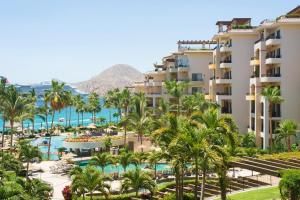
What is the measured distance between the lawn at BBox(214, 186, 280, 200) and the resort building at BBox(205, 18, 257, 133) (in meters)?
34.0

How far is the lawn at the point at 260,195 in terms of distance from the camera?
33062 mm

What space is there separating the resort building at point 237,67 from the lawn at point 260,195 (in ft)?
111

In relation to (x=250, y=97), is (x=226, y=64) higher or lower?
higher

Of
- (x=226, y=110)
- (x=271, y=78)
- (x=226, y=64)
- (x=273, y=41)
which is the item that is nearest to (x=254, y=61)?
(x=271, y=78)

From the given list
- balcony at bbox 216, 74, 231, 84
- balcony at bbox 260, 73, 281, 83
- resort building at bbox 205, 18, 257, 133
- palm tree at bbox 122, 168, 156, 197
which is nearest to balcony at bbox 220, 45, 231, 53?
resort building at bbox 205, 18, 257, 133

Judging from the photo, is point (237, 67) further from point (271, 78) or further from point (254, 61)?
point (271, 78)

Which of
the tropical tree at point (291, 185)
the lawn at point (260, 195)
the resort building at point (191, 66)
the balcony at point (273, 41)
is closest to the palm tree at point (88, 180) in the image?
the lawn at point (260, 195)

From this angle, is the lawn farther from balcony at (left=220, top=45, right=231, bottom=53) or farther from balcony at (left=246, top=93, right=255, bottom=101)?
balcony at (left=220, top=45, right=231, bottom=53)

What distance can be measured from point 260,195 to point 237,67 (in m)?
38.0

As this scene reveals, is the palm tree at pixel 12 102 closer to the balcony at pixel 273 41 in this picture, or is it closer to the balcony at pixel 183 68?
the balcony at pixel 273 41

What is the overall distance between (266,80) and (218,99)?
14296mm

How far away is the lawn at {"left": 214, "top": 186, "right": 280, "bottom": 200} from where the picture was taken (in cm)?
3306

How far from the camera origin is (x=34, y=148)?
51.9 metres

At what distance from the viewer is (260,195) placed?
3397 centimetres
